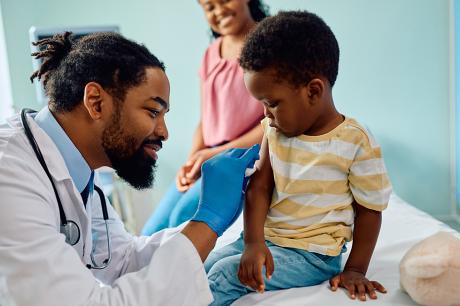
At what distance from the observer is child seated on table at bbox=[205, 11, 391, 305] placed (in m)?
1.18

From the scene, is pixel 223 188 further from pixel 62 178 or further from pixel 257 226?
pixel 62 178

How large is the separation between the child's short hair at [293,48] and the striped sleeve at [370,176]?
0.65 feet

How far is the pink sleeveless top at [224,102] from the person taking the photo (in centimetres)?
227

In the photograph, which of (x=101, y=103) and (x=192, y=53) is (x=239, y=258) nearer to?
(x=101, y=103)

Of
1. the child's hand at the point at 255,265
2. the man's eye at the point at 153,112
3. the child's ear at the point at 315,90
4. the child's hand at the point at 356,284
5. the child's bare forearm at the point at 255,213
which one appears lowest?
the child's hand at the point at 356,284

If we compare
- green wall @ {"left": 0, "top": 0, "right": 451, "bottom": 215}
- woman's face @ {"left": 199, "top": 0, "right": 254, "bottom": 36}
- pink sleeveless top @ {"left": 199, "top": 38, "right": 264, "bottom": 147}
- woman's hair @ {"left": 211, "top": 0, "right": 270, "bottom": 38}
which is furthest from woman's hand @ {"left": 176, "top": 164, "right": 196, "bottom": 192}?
green wall @ {"left": 0, "top": 0, "right": 451, "bottom": 215}

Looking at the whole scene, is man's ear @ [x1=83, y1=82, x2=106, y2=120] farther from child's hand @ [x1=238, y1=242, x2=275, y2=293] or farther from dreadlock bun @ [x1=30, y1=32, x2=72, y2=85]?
child's hand @ [x1=238, y1=242, x2=275, y2=293]

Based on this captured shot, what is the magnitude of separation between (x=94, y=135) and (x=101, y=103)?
90 mm

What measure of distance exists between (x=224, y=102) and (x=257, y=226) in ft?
3.90

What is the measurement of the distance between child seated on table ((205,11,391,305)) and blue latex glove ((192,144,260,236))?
0.22ft

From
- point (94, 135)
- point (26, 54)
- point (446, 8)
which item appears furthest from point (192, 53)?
point (94, 135)

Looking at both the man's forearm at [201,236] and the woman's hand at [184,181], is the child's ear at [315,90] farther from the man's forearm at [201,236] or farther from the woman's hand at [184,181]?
the woman's hand at [184,181]

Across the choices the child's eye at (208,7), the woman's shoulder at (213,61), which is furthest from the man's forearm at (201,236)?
the child's eye at (208,7)

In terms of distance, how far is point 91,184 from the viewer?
137 cm
